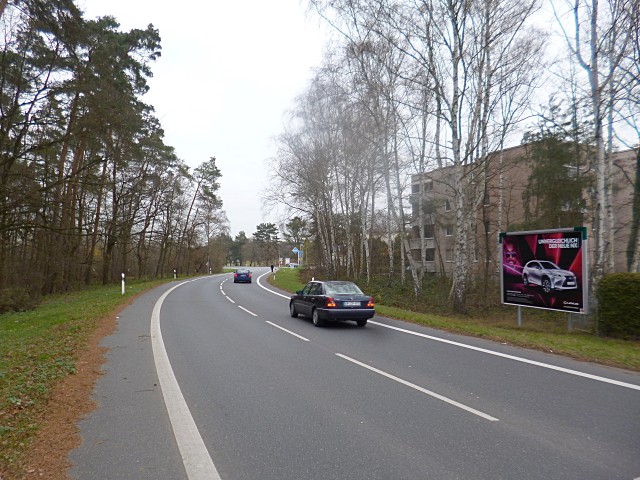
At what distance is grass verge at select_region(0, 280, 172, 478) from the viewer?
15.0 feet

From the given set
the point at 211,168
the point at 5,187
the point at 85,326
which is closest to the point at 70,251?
the point at 5,187

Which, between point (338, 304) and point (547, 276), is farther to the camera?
point (338, 304)

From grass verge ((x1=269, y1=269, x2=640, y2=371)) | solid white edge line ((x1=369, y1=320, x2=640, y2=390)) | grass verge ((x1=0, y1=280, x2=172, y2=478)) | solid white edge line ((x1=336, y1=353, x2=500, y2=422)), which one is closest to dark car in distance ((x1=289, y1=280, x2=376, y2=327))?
solid white edge line ((x1=369, y1=320, x2=640, y2=390))

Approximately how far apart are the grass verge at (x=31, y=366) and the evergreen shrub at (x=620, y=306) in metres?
11.9

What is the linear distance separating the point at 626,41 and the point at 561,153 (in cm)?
865

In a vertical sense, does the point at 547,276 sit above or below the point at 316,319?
above

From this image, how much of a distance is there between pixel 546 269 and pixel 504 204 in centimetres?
1770

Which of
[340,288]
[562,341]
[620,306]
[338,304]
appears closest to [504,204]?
[620,306]

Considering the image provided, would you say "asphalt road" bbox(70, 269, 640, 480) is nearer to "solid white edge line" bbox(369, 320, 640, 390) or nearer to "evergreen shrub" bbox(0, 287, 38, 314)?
"solid white edge line" bbox(369, 320, 640, 390)

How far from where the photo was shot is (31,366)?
7742mm

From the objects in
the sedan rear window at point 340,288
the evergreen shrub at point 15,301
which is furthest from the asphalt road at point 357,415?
the evergreen shrub at point 15,301

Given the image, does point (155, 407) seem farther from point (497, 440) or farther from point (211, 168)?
point (211, 168)

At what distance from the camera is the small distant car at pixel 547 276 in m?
11.9

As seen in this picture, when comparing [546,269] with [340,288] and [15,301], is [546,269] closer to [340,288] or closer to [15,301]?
[340,288]
